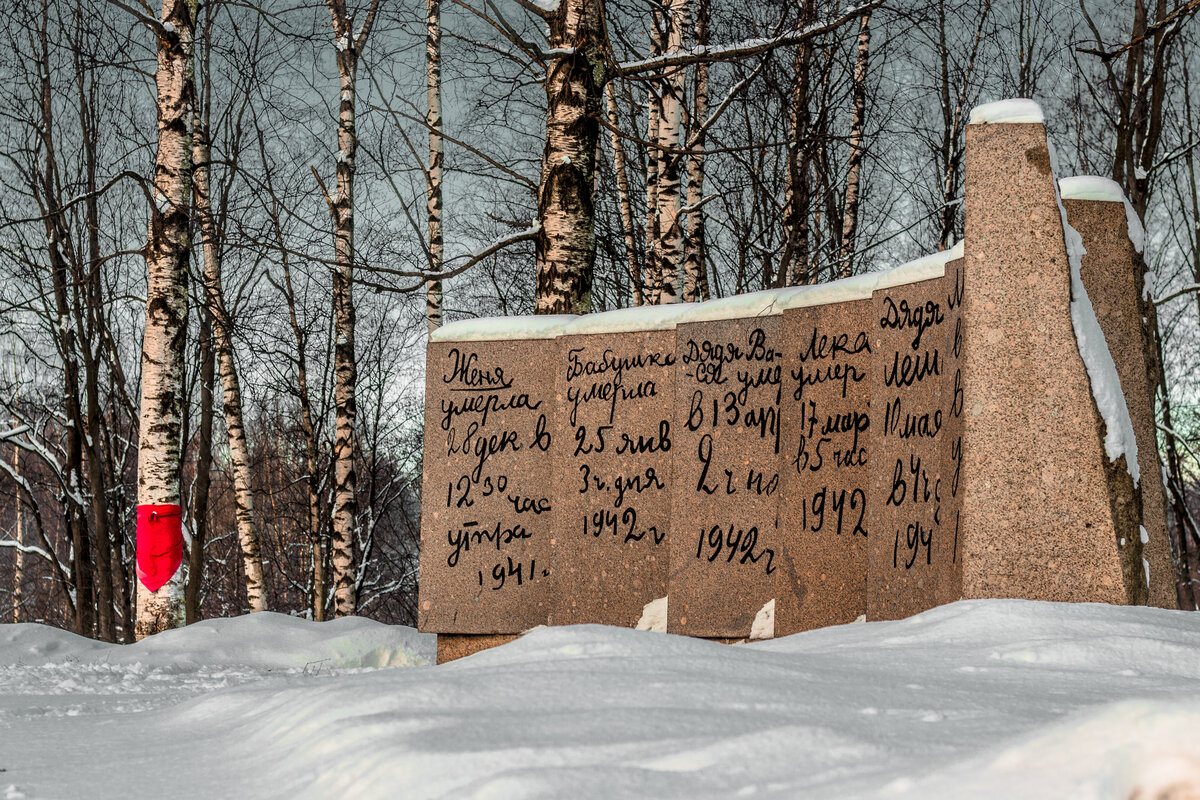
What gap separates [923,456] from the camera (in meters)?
4.68

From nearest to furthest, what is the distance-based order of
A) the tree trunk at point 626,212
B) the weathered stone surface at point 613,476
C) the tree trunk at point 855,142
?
the weathered stone surface at point 613,476, the tree trunk at point 855,142, the tree trunk at point 626,212

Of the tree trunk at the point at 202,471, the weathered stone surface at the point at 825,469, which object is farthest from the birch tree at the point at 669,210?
the tree trunk at the point at 202,471

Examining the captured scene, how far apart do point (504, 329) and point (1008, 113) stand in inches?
124

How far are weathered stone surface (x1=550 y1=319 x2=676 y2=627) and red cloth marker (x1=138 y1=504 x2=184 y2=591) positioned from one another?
4.06 m

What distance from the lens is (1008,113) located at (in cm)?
414

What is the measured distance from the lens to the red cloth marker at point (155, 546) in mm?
8633

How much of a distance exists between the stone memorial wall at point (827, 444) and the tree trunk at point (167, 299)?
342 cm

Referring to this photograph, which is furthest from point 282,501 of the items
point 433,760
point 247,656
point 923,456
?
point 433,760

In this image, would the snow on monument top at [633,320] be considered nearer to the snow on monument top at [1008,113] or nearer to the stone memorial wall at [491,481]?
the stone memorial wall at [491,481]

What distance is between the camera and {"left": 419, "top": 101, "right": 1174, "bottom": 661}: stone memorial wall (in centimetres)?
393

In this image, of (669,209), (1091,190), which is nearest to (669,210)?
(669,209)

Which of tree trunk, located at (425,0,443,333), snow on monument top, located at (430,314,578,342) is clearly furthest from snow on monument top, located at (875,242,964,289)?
tree trunk, located at (425,0,443,333)

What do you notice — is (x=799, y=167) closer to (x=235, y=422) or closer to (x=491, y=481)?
(x=491, y=481)

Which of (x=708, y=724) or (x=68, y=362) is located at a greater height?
(x=68, y=362)
